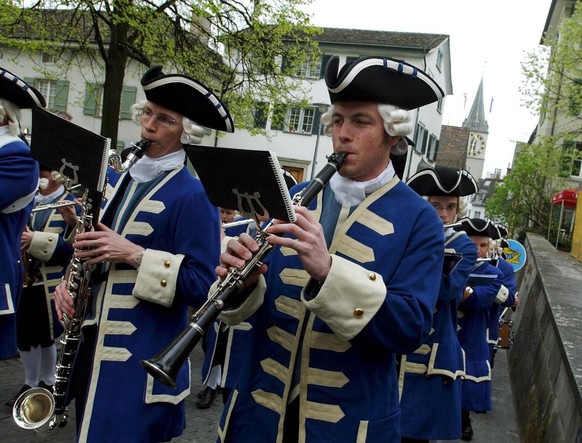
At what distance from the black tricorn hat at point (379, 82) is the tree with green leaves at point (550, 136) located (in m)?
19.1

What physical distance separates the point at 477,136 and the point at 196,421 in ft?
346

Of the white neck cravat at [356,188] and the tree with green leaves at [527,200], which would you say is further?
the tree with green leaves at [527,200]

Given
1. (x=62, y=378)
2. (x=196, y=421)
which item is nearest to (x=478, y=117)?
(x=196, y=421)

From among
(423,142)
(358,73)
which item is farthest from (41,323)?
(423,142)

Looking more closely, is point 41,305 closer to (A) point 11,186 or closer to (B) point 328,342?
(A) point 11,186

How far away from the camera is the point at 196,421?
18.6 ft

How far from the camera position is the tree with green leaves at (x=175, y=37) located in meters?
12.5

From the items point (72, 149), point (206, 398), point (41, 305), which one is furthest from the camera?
point (206, 398)

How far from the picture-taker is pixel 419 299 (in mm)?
2186

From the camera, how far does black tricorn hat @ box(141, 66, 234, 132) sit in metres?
3.03

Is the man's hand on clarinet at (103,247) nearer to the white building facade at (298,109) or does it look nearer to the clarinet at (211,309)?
the clarinet at (211,309)

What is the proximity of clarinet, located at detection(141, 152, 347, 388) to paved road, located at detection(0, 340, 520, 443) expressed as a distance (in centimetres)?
182

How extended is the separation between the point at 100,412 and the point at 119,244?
720 mm

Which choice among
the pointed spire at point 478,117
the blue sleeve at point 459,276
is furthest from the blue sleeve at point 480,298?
the pointed spire at point 478,117
